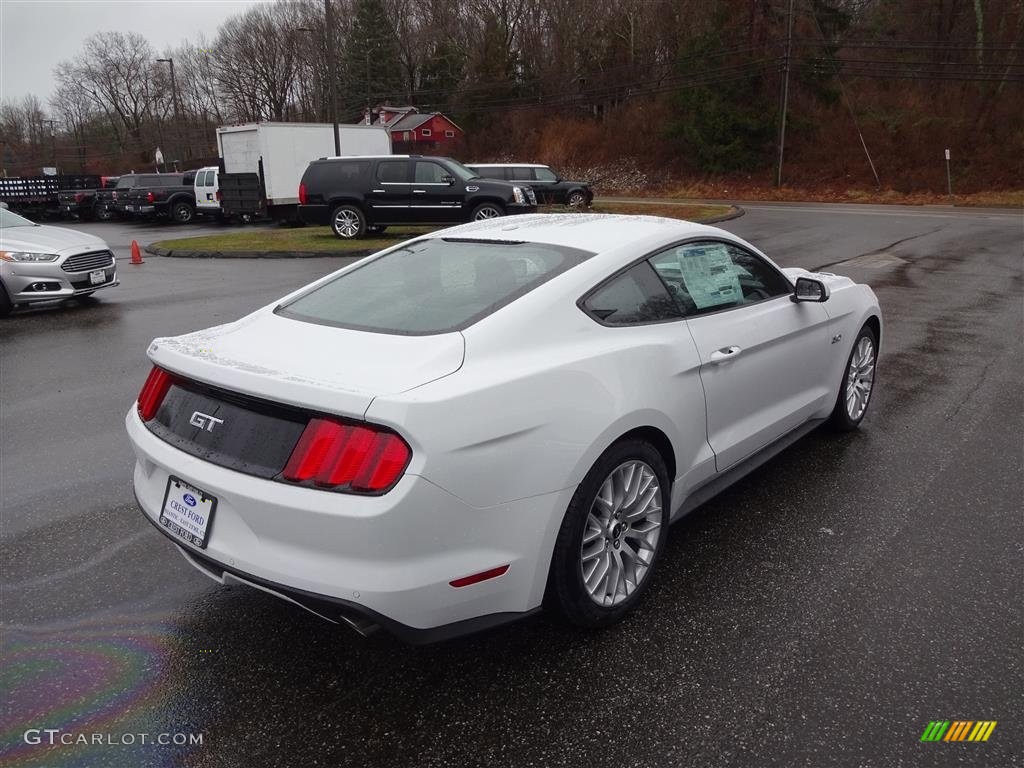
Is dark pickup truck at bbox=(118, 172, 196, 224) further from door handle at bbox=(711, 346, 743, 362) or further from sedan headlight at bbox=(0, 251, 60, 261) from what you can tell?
A: door handle at bbox=(711, 346, 743, 362)

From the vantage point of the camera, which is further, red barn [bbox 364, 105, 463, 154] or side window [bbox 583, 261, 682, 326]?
red barn [bbox 364, 105, 463, 154]

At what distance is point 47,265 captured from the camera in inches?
396

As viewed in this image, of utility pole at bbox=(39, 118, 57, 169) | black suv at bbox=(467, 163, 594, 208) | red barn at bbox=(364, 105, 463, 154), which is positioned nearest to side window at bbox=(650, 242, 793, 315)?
black suv at bbox=(467, 163, 594, 208)

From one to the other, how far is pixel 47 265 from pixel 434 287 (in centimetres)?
890

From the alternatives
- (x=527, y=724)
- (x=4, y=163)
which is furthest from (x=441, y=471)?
(x=4, y=163)

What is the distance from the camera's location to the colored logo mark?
241cm

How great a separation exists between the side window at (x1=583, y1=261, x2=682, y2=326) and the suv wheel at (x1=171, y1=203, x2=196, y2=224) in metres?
28.6

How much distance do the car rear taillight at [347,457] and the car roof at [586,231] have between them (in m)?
1.47

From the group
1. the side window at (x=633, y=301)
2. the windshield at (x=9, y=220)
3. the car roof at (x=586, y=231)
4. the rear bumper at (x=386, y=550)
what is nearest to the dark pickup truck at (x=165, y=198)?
the windshield at (x=9, y=220)

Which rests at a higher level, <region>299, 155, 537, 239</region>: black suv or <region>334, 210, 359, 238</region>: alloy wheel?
<region>299, 155, 537, 239</region>: black suv

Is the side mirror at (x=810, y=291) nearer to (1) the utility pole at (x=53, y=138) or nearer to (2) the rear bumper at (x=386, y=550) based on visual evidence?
(2) the rear bumper at (x=386, y=550)

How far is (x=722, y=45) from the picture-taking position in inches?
1706

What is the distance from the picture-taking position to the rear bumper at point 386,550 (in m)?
2.31

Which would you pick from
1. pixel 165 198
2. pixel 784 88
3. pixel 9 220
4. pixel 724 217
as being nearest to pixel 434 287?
pixel 9 220
